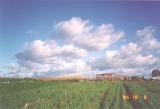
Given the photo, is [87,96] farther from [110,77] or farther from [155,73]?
[155,73]

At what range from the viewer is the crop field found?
9289 mm

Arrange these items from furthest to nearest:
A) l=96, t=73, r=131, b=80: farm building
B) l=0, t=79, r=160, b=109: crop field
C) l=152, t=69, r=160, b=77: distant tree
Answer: l=96, t=73, r=131, b=80: farm building
l=152, t=69, r=160, b=77: distant tree
l=0, t=79, r=160, b=109: crop field

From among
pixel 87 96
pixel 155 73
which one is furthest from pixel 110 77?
pixel 155 73

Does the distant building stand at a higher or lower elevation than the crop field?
higher

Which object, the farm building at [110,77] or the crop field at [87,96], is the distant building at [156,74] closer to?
the crop field at [87,96]

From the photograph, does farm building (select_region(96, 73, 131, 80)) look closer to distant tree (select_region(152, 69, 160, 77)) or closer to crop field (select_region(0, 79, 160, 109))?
crop field (select_region(0, 79, 160, 109))

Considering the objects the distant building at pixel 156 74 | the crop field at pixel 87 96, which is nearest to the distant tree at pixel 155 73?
the distant building at pixel 156 74

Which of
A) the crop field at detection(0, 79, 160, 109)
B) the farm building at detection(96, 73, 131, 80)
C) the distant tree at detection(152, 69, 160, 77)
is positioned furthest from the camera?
the farm building at detection(96, 73, 131, 80)

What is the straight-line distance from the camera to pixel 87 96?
9820 millimetres

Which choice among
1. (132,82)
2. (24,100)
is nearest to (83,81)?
(132,82)

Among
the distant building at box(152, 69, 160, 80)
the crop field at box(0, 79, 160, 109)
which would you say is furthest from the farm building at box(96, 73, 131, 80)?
the distant building at box(152, 69, 160, 80)

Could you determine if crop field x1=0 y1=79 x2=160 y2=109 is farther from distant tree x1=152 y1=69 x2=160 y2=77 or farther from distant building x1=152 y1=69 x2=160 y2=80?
distant tree x1=152 y1=69 x2=160 y2=77

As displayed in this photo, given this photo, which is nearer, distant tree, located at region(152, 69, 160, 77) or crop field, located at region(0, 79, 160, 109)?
crop field, located at region(0, 79, 160, 109)

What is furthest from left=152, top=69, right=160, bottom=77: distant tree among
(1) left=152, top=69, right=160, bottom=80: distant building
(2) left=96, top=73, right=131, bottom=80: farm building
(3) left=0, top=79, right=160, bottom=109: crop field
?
(2) left=96, top=73, right=131, bottom=80: farm building
